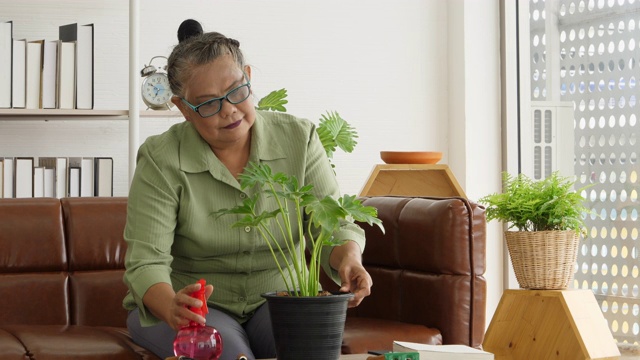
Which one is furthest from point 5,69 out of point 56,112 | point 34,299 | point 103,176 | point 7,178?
point 34,299

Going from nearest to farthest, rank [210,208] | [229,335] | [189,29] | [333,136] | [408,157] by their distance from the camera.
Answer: [229,335] < [210,208] < [189,29] < [333,136] < [408,157]

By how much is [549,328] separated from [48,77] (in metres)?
2.44

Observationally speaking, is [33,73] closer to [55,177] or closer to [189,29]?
[55,177]

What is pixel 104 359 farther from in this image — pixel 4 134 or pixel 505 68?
pixel 505 68

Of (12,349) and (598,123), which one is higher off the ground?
(598,123)

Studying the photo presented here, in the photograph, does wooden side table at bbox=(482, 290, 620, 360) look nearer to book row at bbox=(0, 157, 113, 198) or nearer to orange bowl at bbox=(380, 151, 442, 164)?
orange bowl at bbox=(380, 151, 442, 164)

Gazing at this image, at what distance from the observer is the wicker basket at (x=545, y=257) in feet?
12.3

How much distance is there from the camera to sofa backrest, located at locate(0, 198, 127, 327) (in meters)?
2.96

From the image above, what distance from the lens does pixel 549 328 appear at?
3781 mm

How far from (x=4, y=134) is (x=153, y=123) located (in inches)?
28.4

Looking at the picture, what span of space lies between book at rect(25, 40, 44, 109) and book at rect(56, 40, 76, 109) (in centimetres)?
9

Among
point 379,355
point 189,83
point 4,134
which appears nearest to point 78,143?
point 4,134

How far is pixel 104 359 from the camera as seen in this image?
2406mm

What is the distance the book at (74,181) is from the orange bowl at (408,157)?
→ 1.46 meters
